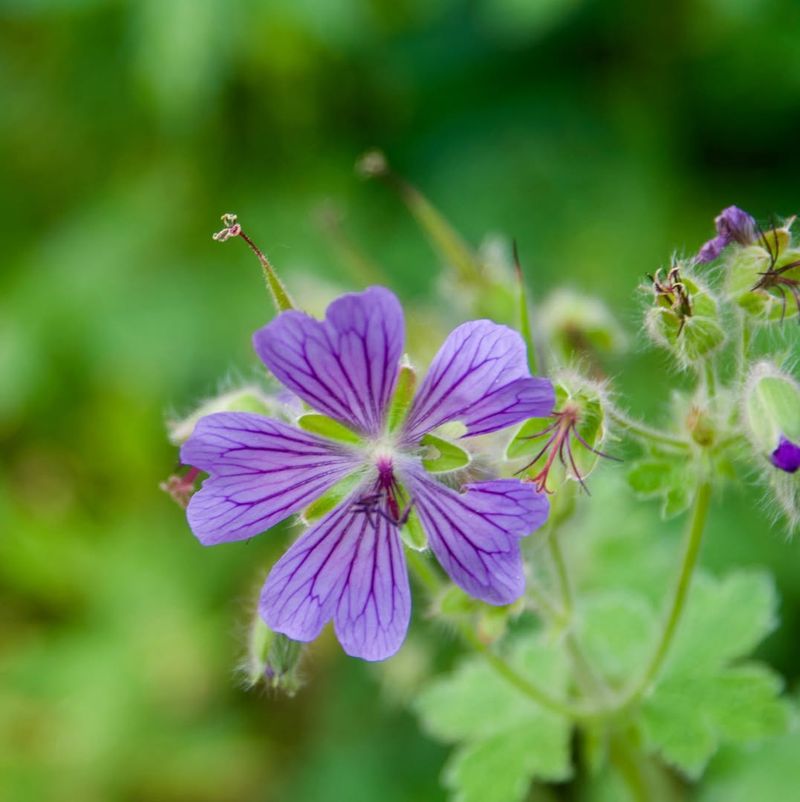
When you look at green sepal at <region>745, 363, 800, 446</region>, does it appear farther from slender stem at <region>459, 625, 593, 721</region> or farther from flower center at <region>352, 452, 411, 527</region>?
slender stem at <region>459, 625, 593, 721</region>

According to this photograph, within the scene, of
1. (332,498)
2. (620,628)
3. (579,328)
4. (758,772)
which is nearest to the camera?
(332,498)

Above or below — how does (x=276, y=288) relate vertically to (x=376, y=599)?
above

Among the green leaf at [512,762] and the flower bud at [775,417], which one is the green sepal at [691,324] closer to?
the flower bud at [775,417]

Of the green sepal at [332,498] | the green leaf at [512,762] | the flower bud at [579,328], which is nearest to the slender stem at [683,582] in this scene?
the green leaf at [512,762]

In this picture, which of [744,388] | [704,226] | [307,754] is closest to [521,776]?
[744,388]

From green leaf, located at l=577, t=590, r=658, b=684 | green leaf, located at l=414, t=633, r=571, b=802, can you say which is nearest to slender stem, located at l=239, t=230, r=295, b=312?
green leaf, located at l=414, t=633, r=571, b=802

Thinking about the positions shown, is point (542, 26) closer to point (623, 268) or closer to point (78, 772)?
point (623, 268)

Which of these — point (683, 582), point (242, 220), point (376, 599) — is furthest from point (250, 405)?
point (242, 220)

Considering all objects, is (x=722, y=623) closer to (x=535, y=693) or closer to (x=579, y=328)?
(x=535, y=693)
